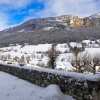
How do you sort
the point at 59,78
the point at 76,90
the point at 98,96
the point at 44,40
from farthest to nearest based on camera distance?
the point at 44,40
the point at 59,78
the point at 76,90
the point at 98,96

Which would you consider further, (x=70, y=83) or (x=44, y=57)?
(x=44, y=57)

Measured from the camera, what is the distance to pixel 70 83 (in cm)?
1066

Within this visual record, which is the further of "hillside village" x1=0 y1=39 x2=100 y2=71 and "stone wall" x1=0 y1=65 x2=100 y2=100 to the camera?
"hillside village" x1=0 y1=39 x2=100 y2=71

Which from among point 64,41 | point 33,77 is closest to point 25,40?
point 64,41

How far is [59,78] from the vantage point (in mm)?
11758

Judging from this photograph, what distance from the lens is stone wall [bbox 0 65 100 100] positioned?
9.02 metres

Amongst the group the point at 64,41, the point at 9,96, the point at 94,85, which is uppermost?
the point at 64,41

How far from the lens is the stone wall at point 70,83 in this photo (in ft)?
29.6

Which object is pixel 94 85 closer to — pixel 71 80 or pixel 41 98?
pixel 71 80

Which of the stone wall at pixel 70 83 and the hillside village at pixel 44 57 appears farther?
the hillside village at pixel 44 57

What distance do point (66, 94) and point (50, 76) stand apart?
225 cm

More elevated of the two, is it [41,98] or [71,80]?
[71,80]

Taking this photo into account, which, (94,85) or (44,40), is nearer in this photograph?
(94,85)

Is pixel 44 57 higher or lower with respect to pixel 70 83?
higher
